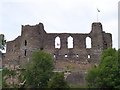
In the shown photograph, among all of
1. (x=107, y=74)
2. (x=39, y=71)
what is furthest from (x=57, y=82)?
(x=39, y=71)

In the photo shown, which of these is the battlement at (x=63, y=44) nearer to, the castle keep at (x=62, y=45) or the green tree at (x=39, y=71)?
the castle keep at (x=62, y=45)

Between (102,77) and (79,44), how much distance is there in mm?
17239

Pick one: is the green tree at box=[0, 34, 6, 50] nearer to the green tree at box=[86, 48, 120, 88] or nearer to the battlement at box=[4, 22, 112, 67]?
the battlement at box=[4, 22, 112, 67]

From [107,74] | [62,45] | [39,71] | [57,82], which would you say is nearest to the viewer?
[57,82]

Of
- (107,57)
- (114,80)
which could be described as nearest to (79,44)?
(107,57)

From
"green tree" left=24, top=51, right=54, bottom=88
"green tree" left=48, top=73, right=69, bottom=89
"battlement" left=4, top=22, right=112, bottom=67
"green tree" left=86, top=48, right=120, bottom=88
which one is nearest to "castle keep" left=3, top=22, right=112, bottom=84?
"battlement" left=4, top=22, right=112, bottom=67

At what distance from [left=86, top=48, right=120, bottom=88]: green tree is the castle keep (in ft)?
41.7

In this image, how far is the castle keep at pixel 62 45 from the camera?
223 feet

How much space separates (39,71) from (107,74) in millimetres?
7542

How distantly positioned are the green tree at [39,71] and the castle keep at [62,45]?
7.95 metres

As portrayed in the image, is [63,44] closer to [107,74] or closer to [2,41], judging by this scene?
[2,41]

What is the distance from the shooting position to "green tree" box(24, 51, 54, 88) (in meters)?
54.5

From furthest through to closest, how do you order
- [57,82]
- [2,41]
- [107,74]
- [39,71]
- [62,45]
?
[62,45], [2,41], [39,71], [107,74], [57,82]

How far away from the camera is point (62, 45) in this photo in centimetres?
6900
